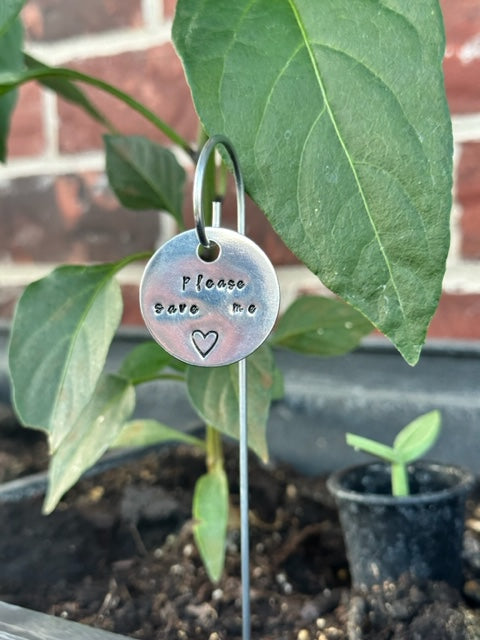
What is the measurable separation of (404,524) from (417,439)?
0.19 ft

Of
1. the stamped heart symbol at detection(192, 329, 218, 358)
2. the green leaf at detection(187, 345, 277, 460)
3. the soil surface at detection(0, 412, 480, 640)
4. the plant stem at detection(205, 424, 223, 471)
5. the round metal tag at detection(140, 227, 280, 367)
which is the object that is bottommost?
the soil surface at detection(0, 412, 480, 640)

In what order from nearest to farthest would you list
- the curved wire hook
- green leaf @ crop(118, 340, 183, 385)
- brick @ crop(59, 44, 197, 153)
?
the curved wire hook → green leaf @ crop(118, 340, 183, 385) → brick @ crop(59, 44, 197, 153)

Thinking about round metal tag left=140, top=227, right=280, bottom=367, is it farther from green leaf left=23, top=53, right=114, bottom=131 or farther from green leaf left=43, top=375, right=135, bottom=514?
green leaf left=23, top=53, right=114, bottom=131

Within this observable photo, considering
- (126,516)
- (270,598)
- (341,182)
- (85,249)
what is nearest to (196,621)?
(270,598)

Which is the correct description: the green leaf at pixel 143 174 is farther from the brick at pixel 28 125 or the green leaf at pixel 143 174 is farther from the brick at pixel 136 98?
the brick at pixel 28 125

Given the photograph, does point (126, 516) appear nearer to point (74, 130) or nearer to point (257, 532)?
point (257, 532)

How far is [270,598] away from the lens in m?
0.55

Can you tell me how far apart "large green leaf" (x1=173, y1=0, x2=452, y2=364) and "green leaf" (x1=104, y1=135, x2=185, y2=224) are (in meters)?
0.23

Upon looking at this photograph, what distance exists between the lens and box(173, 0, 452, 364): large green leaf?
364mm

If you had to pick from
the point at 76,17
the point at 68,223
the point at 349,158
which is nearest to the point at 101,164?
the point at 68,223

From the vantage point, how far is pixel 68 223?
1.05 meters

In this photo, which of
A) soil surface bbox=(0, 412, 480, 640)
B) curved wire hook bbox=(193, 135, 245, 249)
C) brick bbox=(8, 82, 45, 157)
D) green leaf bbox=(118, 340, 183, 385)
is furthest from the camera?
brick bbox=(8, 82, 45, 157)

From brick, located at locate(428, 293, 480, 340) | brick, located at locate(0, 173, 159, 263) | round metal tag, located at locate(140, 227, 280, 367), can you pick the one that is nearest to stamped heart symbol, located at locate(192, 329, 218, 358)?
round metal tag, located at locate(140, 227, 280, 367)

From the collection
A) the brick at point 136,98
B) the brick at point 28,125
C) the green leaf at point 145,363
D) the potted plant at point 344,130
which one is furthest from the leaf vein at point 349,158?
the brick at point 28,125
